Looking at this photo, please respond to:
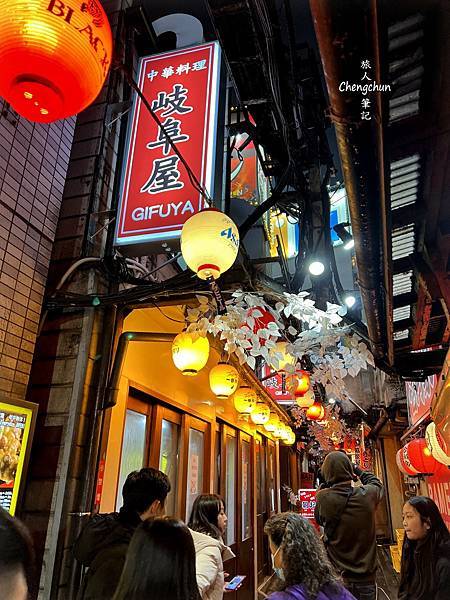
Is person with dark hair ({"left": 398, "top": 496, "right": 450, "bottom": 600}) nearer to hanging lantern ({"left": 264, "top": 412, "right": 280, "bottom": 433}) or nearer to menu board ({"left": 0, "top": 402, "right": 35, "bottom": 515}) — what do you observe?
menu board ({"left": 0, "top": 402, "right": 35, "bottom": 515})

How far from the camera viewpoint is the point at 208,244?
4.30 metres

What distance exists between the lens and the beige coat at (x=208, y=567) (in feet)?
12.1

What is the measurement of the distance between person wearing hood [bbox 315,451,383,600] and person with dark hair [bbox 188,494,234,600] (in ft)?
5.82

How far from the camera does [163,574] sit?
2.46 meters

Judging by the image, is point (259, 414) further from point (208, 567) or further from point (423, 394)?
point (208, 567)

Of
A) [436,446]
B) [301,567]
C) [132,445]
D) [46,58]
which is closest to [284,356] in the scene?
[436,446]

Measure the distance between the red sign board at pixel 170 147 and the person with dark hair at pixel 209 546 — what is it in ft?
11.2

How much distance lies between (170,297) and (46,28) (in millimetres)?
3568

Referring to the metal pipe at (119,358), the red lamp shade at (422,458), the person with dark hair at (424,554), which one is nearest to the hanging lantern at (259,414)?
the red lamp shade at (422,458)

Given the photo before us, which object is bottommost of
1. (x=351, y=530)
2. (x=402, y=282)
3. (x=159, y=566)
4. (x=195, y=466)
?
(x=351, y=530)

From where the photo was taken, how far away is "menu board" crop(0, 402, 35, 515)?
4324mm

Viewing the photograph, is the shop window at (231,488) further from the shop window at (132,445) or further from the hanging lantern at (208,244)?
the hanging lantern at (208,244)

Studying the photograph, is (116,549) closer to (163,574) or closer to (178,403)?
(163,574)

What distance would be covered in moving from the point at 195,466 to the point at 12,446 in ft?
19.2
